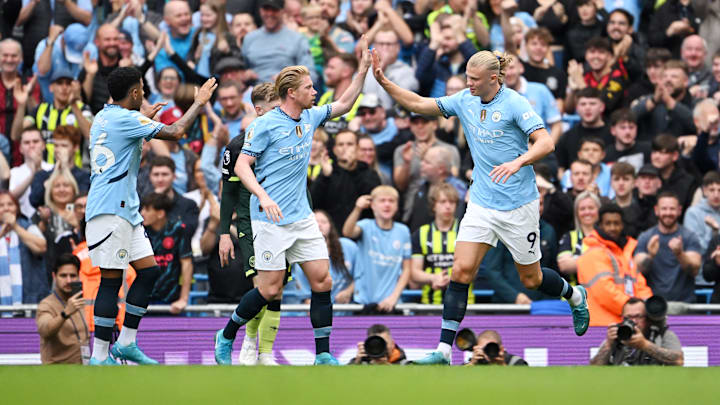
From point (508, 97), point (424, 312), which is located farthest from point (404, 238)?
point (508, 97)

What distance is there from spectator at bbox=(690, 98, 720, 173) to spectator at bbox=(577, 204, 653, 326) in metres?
2.51

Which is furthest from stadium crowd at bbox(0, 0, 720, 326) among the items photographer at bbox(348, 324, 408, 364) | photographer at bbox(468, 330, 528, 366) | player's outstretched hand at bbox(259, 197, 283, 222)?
player's outstretched hand at bbox(259, 197, 283, 222)

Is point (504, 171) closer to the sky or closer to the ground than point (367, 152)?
closer to the sky

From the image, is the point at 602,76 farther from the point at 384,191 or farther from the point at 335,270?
the point at 335,270

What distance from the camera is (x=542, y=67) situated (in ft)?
50.8

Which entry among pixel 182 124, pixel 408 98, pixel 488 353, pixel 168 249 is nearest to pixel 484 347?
pixel 488 353

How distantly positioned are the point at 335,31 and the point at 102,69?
3.06 metres

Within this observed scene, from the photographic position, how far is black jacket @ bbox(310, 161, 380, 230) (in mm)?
13560

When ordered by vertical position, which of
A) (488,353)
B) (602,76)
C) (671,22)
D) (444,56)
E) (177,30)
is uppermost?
(671,22)

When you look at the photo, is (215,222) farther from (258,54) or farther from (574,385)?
(574,385)

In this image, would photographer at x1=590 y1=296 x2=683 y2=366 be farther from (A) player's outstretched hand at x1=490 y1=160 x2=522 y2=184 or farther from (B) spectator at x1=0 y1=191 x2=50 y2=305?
Result: (B) spectator at x1=0 y1=191 x2=50 y2=305

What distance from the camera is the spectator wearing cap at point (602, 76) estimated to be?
1522 centimetres

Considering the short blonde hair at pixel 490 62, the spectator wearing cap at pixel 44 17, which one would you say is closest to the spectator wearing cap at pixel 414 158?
the short blonde hair at pixel 490 62

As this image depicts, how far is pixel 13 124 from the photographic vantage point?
50.9 ft
